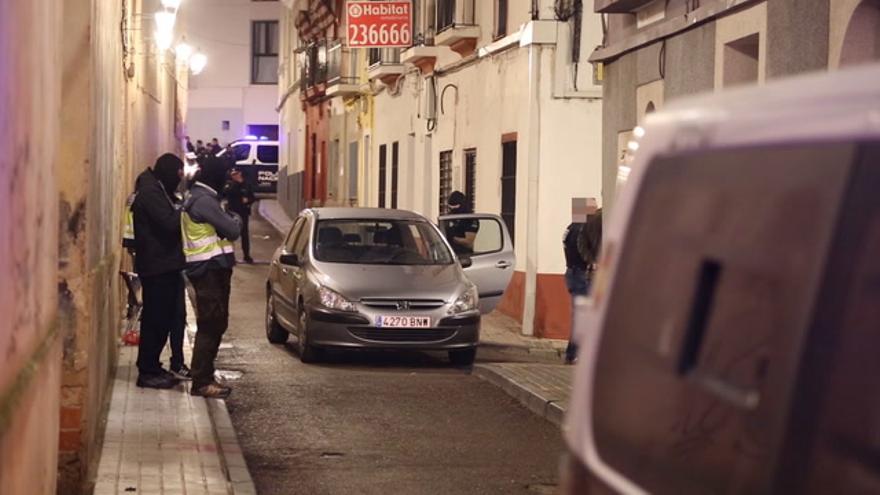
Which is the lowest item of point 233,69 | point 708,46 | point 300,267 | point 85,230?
point 300,267

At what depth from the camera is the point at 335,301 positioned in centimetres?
A: 1647

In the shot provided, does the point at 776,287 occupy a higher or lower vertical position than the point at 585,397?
higher

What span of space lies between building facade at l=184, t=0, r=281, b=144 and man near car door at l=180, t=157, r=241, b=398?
175ft

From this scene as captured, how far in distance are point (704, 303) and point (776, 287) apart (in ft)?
1.02

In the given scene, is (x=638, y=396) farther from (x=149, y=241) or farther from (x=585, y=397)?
(x=149, y=241)

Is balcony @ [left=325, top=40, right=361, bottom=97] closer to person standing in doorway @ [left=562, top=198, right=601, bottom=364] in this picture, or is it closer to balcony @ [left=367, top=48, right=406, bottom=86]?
balcony @ [left=367, top=48, right=406, bottom=86]

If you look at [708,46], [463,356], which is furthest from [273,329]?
[708,46]

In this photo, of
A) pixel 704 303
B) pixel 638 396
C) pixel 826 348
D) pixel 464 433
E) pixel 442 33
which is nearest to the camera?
pixel 826 348

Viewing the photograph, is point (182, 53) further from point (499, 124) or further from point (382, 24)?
point (499, 124)

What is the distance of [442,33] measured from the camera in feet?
87.5

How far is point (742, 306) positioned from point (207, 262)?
10479mm

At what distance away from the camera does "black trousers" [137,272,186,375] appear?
13.5 meters

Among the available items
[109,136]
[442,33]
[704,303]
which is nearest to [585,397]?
[704,303]

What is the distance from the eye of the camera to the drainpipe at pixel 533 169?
2169 centimetres
